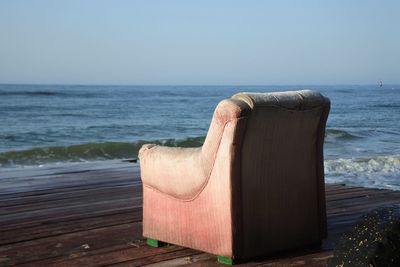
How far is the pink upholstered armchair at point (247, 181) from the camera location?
9.69 ft

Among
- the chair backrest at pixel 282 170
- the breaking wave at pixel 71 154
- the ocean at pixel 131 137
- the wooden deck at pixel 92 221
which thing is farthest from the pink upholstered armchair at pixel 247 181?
the breaking wave at pixel 71 154

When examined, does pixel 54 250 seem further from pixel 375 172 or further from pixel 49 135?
pixel 49 135

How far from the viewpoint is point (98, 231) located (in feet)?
13.1

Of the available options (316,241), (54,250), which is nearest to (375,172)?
(316,241)

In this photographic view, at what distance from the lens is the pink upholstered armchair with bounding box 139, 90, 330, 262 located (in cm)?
295

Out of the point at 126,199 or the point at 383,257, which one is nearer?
the point at 383,257

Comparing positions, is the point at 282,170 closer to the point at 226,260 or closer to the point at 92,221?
the point at 226,260

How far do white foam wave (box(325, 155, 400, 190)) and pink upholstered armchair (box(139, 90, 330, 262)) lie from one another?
4.29m

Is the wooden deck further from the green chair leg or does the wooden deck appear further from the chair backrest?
the chair backrest

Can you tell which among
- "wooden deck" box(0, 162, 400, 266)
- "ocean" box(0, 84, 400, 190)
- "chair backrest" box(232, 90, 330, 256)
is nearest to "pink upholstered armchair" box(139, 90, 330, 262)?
"chair backrest" box(232, 90, 330, 256)

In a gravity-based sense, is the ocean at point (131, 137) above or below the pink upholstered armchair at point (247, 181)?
below

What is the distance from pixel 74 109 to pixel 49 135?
11.0 metres

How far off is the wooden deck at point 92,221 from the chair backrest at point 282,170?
15cm

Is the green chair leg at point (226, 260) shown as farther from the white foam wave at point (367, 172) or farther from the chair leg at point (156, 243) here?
the white foam wave at point (367, 172)
